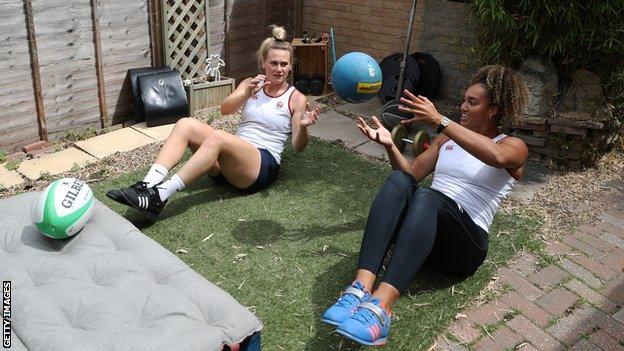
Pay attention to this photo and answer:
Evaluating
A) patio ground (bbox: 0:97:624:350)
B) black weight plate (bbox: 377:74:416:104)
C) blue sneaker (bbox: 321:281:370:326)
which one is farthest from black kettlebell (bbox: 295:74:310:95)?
blue sneaker (bbox: 321:281:370:326)

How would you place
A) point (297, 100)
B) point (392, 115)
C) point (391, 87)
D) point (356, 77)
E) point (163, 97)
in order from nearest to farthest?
point (297, 100)
point (356, 77)
point (392, 115)
point (163, 97)
point (391, 87)

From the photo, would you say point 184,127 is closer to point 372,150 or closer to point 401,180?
point 401,180

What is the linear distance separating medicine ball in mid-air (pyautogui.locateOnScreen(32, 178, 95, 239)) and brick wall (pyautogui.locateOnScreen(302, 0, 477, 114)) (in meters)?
4.19

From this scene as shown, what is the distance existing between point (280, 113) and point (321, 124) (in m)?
1.77

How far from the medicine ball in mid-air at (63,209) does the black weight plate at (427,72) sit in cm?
408

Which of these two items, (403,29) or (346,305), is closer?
(346,305)

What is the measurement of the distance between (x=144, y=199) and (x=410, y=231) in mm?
1583

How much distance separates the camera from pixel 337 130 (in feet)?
17.7

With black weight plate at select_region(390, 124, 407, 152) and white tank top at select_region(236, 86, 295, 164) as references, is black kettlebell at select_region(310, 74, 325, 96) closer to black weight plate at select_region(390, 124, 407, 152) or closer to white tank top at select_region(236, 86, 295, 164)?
black weight plate at select_region(390, 124, 407, 152)

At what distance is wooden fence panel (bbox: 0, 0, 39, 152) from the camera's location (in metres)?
4.77

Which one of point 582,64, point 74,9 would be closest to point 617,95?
point 582,64

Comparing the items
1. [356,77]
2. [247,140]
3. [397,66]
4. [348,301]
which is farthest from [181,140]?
[397,66]

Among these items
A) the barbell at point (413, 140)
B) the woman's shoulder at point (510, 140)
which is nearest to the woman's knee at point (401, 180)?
the woman's shoulder at point (510, 140)

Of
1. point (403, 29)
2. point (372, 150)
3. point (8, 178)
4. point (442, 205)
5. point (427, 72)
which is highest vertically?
point (403, 29)
